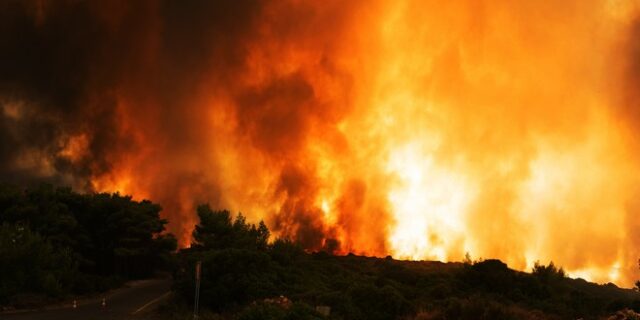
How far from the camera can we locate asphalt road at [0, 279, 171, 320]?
2847 cm

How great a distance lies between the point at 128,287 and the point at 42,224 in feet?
32.2

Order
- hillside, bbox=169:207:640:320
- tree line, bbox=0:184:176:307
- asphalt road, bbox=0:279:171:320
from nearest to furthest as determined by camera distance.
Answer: hillside, bbox=169:207:640:320 → asphalt road, bbox=0:279:171:320 → tree line, bbox=0:184:176:307

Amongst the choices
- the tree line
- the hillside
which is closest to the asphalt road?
the tree line

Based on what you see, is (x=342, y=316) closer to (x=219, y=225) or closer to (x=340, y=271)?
(x=340, y=271)

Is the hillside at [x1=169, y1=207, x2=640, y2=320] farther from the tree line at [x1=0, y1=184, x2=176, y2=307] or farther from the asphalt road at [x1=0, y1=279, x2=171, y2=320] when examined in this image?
the tree line at [x1=0, y1=184, x2=176, y2=307]

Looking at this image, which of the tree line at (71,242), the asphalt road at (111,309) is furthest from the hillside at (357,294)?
the tree line at (71,242)

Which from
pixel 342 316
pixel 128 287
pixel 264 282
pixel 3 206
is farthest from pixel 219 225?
pixel 342 316

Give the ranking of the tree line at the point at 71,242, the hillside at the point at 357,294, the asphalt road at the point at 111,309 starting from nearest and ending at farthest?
the hillside at the point at 357,294
the asphalt road at the point at 111,309
the tree line at the point at 71,242

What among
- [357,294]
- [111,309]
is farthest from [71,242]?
[357,294]

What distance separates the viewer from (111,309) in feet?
109

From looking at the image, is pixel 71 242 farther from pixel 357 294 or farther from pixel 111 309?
pixel 357 294

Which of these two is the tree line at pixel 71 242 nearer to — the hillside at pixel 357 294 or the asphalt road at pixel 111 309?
the asphalt road at pixel 111 309

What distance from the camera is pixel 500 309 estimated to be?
23.2 meters

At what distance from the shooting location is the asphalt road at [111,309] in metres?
28.5
